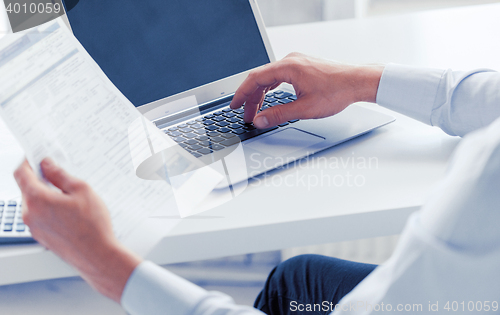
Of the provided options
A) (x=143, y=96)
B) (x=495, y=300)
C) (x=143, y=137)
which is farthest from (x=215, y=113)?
(x=495, y=300)

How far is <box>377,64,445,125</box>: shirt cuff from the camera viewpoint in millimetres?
620

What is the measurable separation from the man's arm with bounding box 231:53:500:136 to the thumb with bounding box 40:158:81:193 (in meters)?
0.30

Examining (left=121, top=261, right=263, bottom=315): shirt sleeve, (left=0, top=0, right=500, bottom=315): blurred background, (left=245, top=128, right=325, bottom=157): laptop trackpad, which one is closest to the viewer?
(left=121, top=261, right=263, bottom=315): shirt sleeve

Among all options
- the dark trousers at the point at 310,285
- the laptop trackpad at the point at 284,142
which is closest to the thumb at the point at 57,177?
the laptop trackpad at the point at 284,142

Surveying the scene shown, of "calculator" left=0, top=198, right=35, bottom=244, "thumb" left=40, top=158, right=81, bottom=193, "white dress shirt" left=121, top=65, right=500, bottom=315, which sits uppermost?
"thumb" left=40, top=158, right=81, bottom=193

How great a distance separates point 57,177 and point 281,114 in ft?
1.09

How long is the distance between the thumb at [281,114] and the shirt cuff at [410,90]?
0.41 ft

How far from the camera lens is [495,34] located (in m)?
1.05

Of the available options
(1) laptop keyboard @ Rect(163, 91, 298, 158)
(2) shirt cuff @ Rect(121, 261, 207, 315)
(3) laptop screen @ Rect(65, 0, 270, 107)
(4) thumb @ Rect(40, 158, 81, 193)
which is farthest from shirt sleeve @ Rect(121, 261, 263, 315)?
(3) laptop screen @ Rect(65, 0, 270, 107)

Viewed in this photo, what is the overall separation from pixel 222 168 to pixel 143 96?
0.78 ft

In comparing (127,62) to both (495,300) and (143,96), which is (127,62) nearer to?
(143,96)

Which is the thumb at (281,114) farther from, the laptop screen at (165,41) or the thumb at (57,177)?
the thumb at (57,177)

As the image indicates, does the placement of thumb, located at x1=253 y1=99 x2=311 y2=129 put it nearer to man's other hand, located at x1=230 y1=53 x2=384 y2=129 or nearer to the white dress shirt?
man's other hand, located at x1=230 y1=53 x2=384 y2=129

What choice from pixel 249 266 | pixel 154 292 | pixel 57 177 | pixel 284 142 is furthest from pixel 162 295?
pixel 249 266
